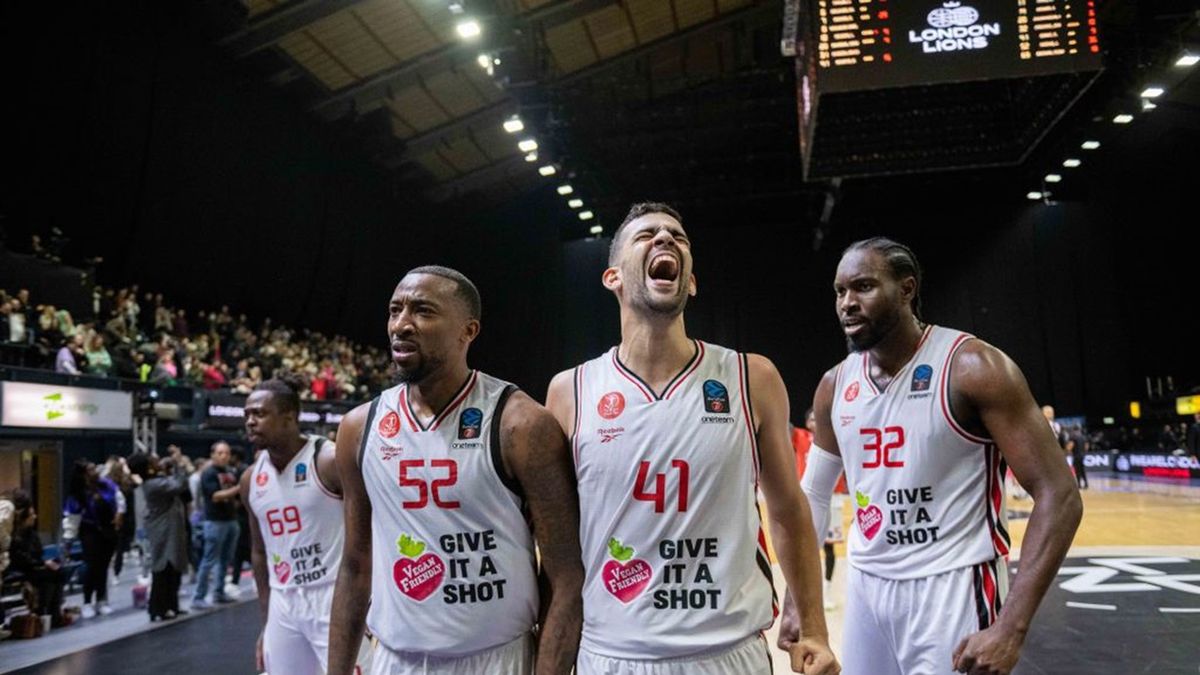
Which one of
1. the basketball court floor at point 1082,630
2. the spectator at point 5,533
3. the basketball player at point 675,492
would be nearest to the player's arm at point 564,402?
the basketball player at point 675,492

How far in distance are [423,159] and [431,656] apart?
19367mm

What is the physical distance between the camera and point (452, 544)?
230 centimetres

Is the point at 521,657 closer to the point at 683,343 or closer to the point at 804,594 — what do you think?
the point at 804,594

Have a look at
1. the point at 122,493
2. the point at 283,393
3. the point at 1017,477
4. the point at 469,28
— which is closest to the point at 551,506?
the point at 1017,477

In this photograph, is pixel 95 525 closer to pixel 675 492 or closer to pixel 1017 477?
pixel 675 492

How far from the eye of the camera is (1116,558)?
28.4ft

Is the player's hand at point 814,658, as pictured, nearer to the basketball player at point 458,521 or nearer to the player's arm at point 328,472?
the basketball player at point 458,521

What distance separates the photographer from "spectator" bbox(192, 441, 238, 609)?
28.5ft

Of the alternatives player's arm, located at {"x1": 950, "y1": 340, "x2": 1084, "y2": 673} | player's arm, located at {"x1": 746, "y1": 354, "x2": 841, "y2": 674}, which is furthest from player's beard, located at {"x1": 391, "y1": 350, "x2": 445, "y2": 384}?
player's arm, located at {"x1": 950, "y1": 340, "x2": 1084, "y2": 673}

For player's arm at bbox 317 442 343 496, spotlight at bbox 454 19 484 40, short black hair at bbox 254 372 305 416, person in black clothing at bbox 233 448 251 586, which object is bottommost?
person in black clothing at bbox 233 448 251 586

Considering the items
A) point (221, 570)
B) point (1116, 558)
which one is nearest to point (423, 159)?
point (221, 570)

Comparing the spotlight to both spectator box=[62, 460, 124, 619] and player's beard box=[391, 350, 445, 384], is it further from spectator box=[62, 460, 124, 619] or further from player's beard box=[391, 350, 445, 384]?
player's beard box=[391, 350, 445, 384]

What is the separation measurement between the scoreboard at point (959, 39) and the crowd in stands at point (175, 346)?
875 cm

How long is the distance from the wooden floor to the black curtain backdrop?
36.6 ft
